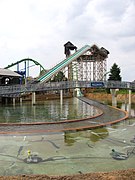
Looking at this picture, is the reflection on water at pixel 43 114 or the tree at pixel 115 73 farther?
the tree at pixel 115 73

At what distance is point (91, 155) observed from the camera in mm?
8609

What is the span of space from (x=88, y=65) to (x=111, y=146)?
162 ft

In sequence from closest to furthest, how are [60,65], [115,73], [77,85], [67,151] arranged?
[67,151] < [77,85] < [60,65] < [115,73]

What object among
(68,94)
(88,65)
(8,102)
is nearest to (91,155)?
(8,102)

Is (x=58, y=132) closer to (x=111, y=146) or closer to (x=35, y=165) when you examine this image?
(x=111, y=146)

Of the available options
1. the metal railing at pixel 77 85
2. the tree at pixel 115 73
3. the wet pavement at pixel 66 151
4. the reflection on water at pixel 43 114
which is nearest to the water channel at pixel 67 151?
the wet pavement at pixel 66 151

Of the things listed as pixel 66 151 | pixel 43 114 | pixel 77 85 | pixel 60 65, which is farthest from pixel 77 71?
pixel 66 151

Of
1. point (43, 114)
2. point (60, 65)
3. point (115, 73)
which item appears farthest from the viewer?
point (115, 73)

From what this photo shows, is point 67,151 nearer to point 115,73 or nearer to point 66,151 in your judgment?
point 66,151

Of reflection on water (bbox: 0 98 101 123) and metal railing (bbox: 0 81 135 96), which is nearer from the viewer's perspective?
reflection on water (bbox: 0 98 101 123)

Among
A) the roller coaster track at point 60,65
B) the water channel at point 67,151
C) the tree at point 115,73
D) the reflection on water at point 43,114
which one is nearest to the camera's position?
the water channel at point 67,151

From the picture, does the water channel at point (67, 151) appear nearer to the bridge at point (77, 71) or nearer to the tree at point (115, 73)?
the bridge at point (77, 71)

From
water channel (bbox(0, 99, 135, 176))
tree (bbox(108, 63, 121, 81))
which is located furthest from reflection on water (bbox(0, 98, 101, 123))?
tree (bbox(108, 63, 121, 81))

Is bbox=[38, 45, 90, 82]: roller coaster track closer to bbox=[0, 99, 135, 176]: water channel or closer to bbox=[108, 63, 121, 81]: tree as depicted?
bbox=[108, 63, 121, 81]: tree
